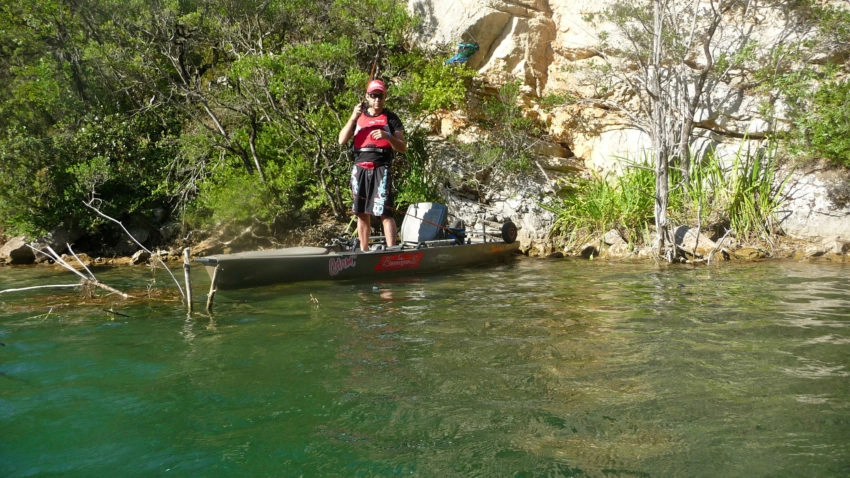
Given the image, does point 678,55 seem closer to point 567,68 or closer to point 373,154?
point 567,68

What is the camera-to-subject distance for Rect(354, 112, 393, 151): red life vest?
280 inches

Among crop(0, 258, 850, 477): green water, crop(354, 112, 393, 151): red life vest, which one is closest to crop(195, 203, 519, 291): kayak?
crop(0, 258, 850, 477): green water

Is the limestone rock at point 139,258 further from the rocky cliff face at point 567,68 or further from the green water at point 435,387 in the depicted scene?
the rocky cliff face at point 567,68

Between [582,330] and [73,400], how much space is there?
128 inches

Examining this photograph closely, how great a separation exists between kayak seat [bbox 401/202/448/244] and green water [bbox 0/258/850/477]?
252cm

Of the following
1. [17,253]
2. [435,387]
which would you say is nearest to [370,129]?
[435,387]

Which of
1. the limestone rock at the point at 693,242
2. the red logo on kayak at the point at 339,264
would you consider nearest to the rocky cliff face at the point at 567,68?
the limestone rock at the point at 693,242

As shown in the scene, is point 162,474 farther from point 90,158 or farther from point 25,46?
point 25,46

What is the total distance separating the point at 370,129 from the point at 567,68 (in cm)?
483

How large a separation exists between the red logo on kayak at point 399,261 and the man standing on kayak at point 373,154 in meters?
0.31

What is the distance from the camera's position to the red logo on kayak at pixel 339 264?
6.62 metres

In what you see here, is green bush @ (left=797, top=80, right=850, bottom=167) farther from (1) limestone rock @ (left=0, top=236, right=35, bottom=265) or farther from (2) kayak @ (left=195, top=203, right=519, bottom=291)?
(1) limestone rock @ (left=0, top=236, right=35, bottom=265)

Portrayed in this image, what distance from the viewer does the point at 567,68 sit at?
10.4m

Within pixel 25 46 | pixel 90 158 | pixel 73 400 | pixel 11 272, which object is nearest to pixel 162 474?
pixel 73 400
